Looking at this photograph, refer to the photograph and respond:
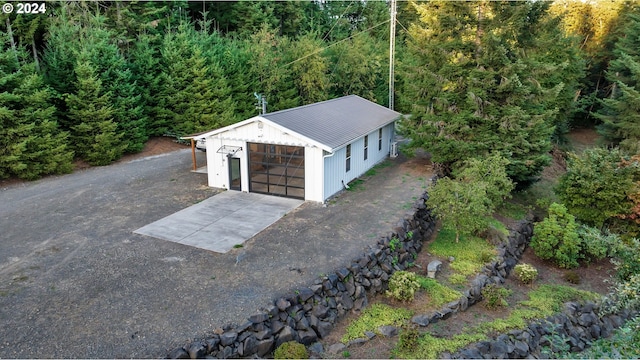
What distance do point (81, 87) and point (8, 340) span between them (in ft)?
45.4

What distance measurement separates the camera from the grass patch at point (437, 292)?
32.0 ft

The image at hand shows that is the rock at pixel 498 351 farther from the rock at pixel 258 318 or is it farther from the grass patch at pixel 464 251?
the rock at pixel 258 318

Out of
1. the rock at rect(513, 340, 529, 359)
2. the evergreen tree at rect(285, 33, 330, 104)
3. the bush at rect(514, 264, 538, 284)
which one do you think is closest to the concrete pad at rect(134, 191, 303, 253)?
the rock at rect(513, 340, 529, 359)

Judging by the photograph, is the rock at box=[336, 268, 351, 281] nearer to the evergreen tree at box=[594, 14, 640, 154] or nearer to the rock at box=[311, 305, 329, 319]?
the rock at box=[311, 305, 329, 319]

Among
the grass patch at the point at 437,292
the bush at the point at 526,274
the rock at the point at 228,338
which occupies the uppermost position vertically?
the rock at the point at 228,338

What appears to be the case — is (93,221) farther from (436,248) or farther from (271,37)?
(271,37)

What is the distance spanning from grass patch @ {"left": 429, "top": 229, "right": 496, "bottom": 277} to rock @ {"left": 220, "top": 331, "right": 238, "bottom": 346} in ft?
21.7

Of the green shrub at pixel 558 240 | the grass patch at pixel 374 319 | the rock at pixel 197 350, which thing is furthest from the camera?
the green shrub at pixel 558 240

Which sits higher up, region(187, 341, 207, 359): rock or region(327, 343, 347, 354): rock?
region(187, 341, 207, 359): rock

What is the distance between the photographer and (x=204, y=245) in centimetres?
1091

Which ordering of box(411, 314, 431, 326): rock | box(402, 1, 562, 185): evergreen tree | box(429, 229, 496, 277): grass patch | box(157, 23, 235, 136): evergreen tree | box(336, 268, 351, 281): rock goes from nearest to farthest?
1. box(411, 314, 431, 326): rock
2. box(336, 268, 351, 281): rock
3. box(429, 229, 496, 277): grass patch
4. box(402, 1, 562, 185): evergreen tree
5. box(157, 23, 235, 136): evergreen tree

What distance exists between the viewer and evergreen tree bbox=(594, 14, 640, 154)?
22.6 meters

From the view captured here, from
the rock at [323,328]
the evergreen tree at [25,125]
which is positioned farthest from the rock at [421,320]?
the evergreen tree at [25,125]

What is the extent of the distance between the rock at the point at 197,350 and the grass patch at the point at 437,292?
5.33 meters
